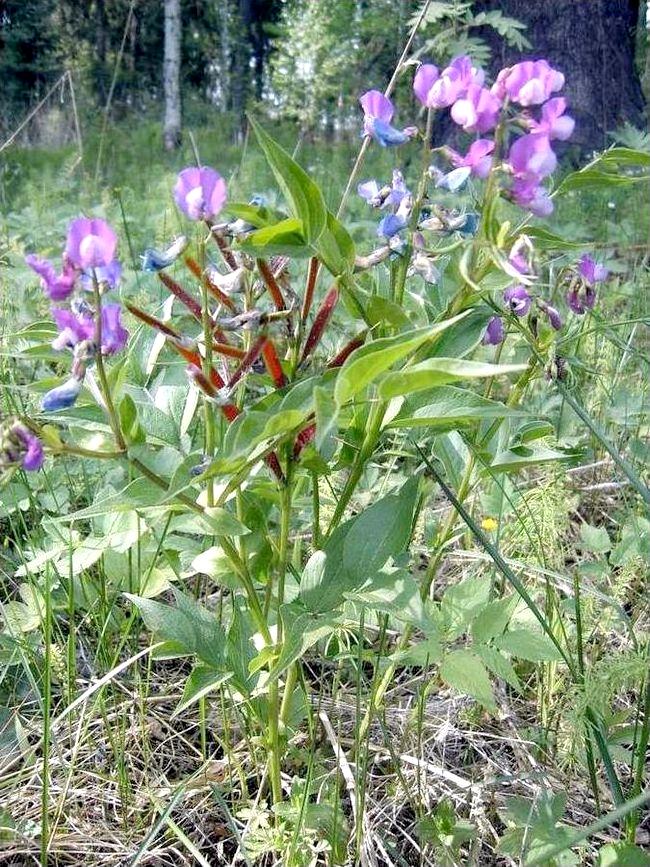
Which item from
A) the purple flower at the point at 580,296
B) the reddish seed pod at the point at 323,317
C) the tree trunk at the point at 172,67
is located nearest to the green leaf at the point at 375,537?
the reddish seed pod at the point at 323,317

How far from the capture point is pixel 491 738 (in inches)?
50.2

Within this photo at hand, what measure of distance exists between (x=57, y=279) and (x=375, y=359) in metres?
0.32

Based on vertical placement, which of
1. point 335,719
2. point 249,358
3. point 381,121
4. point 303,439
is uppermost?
point 381,121

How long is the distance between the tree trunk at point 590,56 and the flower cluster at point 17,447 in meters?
4.85

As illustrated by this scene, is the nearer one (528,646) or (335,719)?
(528,646)

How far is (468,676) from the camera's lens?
3.26 ft

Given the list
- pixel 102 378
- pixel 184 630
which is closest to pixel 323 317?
pixel 102 378

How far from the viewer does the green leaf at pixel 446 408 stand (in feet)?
2.63

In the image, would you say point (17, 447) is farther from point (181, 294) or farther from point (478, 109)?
point (478, 109)

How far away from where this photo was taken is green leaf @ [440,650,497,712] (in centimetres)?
98

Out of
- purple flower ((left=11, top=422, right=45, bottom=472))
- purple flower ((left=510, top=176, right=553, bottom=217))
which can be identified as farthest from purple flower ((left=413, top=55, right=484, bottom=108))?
purple flower ((left=11, top=422, right=45, bottom=472))

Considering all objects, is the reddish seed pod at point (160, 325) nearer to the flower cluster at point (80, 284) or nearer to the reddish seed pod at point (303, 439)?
the flower cluster at point (80, 284)

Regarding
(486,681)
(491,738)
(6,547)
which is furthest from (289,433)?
(6,547)

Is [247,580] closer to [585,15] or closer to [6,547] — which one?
[6,547]
